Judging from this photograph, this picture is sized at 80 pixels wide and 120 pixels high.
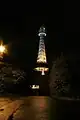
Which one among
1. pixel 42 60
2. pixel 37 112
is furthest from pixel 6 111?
pixel 42 60

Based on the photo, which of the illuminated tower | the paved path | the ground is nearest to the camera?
the paved path

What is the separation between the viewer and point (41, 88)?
104688mm

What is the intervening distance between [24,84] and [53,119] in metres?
77.7

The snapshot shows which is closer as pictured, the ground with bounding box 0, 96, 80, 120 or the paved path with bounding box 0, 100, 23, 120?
the paved path with bounding box 0, 100, 23, 120

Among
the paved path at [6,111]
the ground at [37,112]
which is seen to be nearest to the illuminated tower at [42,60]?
the ground at [37,112]

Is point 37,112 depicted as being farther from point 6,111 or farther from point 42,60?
point 42,60

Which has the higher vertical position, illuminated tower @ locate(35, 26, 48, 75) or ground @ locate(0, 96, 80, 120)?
illuminated tower @ locate(35, 26, 48, 75)

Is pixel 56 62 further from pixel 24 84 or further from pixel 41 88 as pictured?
pixel 41 88

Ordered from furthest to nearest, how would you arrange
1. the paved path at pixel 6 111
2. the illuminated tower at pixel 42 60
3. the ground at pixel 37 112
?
the illuminated tower at pixel 42 60
the ground at pixel 37 112
the paved path at pixel 6 111

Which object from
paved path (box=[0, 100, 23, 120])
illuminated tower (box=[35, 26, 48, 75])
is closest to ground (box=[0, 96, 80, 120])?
paved path (box=[0, 100, 23, 120])

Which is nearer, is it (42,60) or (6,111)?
(6,111)

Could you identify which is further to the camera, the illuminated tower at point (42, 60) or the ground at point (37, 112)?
the illuminated tower at point (42, 60)

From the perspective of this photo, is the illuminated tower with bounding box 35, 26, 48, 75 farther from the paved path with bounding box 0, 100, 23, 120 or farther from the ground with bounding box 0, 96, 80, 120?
the paved path with bounding box 0, 100, 23, 120

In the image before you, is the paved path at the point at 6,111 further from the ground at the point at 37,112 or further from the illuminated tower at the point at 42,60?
A: the illuminated tower at the point at 42,60
